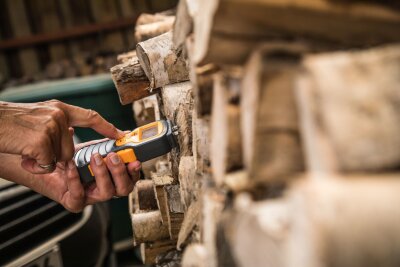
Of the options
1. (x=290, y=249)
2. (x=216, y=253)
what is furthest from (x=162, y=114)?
(x=290, y=249)

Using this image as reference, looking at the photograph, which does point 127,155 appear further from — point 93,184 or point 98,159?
point 93,184

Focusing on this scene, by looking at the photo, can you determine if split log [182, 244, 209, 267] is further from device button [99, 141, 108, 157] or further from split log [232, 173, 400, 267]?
device button [99, 141, 108, 157]

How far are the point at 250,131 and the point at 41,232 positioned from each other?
1469 millimetres

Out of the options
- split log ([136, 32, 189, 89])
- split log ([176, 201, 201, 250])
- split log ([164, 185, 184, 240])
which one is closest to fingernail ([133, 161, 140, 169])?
split log ([164, 185, 184, 240])

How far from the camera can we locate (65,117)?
1338mm

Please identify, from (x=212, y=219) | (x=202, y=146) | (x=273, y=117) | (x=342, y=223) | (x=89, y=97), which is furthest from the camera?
(x=89, y=97)

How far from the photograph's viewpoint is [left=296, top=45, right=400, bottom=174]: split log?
1.81 feet

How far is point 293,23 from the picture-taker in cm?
66

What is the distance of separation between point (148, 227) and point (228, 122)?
0.78 m

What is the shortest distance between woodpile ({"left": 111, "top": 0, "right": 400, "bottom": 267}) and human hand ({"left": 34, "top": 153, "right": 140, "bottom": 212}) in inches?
19.4

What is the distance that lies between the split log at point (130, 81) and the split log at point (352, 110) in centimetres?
91

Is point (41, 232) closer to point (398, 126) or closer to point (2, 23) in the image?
point (398, 126)

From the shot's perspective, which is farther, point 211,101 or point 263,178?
point 211,101

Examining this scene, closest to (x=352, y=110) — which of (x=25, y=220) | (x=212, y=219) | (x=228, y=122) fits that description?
(x=228, y=122)
